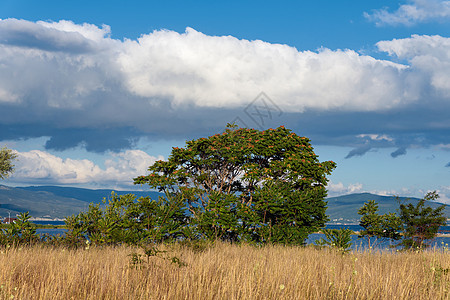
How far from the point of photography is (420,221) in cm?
2239

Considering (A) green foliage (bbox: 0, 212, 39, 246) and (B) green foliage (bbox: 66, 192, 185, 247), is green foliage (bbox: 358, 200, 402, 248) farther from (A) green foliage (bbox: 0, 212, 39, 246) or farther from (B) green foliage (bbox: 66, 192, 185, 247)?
(A) green foliage (bbox: 0, 212, 39, 246)

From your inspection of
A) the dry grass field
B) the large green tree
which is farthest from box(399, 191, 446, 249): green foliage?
the dry grass field

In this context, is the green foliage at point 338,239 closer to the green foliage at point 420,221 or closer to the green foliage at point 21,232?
the green foliage at point 21,232

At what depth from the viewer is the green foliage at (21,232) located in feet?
39.3

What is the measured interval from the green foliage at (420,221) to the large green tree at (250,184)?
6470 mm

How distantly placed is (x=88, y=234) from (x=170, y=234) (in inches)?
103

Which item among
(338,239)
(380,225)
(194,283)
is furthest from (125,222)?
(380,225)

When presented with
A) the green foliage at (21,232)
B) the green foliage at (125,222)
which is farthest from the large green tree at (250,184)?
the green foliage at (21,232)

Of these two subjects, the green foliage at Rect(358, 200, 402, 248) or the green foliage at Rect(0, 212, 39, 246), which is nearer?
the green foliage at Rect(0, 212, 39, 246)

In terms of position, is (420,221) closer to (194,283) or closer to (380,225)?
(380,225)

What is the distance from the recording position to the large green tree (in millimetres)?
15062

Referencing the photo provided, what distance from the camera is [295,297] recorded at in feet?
18.6

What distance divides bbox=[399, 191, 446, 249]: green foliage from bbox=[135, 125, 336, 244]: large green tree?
6.47m

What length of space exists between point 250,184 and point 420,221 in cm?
983
